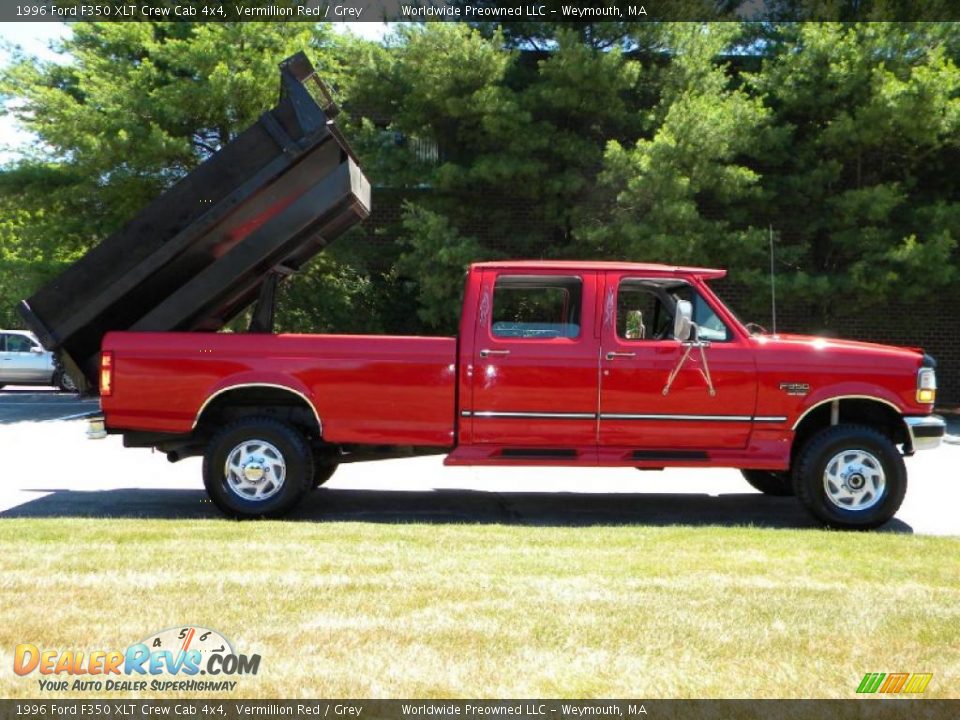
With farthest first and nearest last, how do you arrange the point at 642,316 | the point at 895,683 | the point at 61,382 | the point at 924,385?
the point at 61,382, the point at 642,316, the point at 924,385, the point at 895,683

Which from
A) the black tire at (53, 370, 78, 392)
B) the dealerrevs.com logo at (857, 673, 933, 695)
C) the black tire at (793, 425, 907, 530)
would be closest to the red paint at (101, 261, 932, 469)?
the black tire at (793, 425, 907, 530)

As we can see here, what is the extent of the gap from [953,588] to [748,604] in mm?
1255

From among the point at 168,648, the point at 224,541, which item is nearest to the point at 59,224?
the point at 224,541

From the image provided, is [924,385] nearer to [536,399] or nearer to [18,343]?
[536,399]

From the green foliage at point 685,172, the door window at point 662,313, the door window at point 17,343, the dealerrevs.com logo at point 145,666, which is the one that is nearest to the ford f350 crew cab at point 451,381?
the door window at point 662,313

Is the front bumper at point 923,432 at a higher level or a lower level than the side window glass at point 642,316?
lower

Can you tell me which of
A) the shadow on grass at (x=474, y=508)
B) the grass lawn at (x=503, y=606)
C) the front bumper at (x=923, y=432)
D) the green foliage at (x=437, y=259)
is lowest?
the shadow on grass at (x=474, y=508)

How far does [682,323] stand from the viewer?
7.46 meters

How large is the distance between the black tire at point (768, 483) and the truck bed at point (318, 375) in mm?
3282

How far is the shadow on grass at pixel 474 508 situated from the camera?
8.02 meters

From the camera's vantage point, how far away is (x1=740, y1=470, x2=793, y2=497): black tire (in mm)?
9219

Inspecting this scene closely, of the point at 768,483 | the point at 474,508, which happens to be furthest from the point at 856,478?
the point at 474,508

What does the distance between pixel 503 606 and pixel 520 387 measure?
3.07m

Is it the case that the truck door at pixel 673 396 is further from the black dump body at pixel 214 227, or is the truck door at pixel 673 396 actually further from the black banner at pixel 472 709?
the black banner at pixel 472 709
